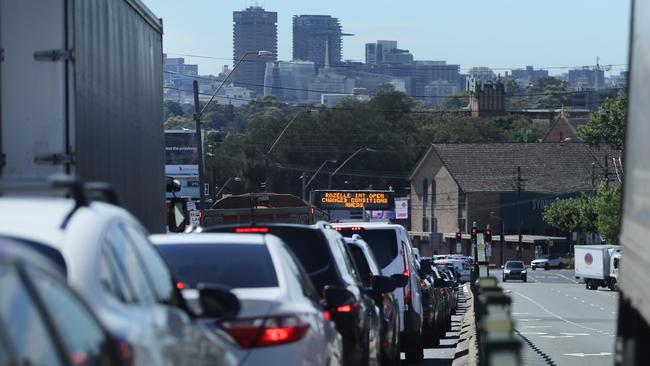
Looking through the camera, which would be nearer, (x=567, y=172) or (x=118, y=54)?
(x=118, y=54)

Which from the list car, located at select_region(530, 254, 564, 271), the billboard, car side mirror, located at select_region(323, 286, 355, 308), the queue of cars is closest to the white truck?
the billboard

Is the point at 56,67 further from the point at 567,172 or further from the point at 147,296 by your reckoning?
the point at 567,172

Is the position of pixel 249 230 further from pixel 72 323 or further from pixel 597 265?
pixel 597 265

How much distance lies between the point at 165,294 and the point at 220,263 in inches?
111

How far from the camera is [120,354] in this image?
205 inches

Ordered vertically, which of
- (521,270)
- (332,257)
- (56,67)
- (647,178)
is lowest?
(521,270)

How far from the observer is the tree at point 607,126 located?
97.9 m

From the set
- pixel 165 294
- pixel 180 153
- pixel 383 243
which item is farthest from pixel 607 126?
pixel 165 294

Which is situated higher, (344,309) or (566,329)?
(344,309)

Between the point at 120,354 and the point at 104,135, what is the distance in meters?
7.76

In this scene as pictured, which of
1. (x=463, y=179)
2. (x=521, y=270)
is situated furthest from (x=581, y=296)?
(x=463, y=179)

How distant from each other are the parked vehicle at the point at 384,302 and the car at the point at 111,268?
8940mm

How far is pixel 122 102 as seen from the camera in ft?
46.6

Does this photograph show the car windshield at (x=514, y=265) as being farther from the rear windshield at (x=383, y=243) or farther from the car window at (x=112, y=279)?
the car window at (x=112, y=279)
